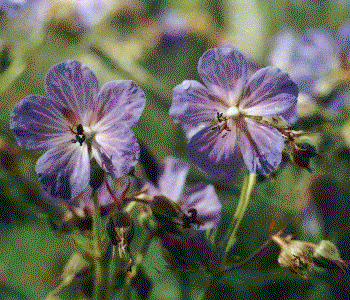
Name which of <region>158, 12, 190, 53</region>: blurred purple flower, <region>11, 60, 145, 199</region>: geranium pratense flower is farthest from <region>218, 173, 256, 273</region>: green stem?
<region>158, 12, 190, 53</region>: blurred purple flower

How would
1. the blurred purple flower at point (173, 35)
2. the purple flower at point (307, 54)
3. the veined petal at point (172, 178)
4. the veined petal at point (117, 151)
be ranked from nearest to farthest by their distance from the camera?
the veined petal at point (117, 151), the veined petal at point (172, 178), the purple flower at point (307, 54), the blurred purple flower at point (173, 35)

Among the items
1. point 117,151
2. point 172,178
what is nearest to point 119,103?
point 117,151

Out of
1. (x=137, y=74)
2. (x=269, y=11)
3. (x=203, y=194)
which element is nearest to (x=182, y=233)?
(x=203, y=194)

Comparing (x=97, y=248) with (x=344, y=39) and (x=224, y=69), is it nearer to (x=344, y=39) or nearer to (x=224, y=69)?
(x=224, y=69)

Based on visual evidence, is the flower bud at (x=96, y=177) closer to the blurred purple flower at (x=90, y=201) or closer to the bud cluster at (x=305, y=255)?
the blurred purple flower at (x=90, y=201)

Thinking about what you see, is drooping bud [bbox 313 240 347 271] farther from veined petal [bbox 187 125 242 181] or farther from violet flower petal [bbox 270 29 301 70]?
violet flower petal [bbox 270 29 301 70]

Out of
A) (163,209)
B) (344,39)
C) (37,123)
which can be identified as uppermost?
(37,123)

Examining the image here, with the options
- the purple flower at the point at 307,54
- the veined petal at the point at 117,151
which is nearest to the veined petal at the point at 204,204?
the veined petal at the point at 117,151
